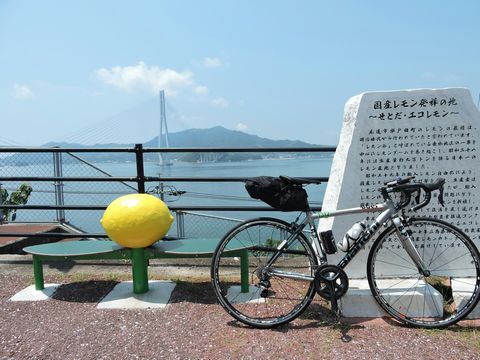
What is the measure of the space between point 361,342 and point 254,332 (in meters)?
0.71

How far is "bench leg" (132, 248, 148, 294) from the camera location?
3451 millimetres

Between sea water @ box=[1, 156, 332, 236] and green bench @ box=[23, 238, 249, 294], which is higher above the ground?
sea water @ box=[1, 156, 332, 236]

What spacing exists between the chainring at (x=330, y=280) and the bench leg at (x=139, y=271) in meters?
1.45

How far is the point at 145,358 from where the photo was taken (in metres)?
2.56

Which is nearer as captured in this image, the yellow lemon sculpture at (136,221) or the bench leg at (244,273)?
the yellow lemon sculpture at (136,221)

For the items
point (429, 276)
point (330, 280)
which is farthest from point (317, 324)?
point (429, 276)

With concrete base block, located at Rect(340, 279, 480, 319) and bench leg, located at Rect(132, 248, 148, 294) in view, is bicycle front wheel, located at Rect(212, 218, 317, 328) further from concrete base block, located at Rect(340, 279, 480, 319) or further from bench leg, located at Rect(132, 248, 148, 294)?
bench leg, located at Rect(132, 248, 148, 294)

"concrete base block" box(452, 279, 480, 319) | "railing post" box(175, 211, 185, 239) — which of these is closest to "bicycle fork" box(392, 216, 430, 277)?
"concrete base block" box(452, 279, 480, 319)

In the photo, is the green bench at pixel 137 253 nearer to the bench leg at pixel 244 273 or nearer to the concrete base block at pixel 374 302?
the bench leg at pixel 244 273

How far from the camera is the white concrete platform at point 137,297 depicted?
10.9 ft

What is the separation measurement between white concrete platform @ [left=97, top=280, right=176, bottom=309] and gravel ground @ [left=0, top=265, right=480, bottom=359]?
9cm

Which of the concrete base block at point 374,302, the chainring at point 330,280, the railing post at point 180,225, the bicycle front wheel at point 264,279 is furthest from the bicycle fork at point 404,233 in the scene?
the railing post at point 180,225

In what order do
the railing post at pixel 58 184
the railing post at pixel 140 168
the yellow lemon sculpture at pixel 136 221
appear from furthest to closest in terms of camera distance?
the railing post at pixel 58 184 < the railing post at pixel 140 168 < the yellow lemon sculpture at pixel 136 221

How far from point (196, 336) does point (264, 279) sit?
63cm
